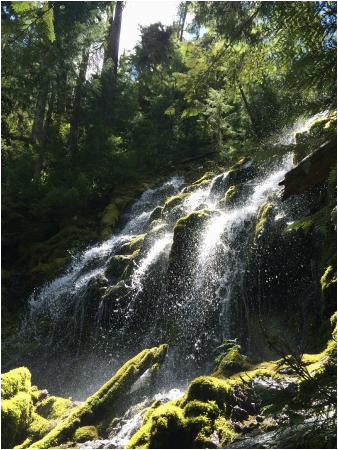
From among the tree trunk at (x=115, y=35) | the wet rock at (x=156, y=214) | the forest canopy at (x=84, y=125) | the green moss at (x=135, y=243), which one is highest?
the tree trunk at (x=115, y=35)

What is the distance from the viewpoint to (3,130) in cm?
1919

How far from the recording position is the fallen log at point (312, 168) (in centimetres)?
290

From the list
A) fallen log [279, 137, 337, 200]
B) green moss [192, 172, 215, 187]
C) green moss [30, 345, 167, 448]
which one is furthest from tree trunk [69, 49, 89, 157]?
fallen log [279, 137, 337, 200]

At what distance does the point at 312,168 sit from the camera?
315 centimetres

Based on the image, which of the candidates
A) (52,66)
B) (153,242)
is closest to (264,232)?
(153,242)

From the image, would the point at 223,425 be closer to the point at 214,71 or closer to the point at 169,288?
the point at 214,71

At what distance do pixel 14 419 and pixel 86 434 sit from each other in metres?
1.42

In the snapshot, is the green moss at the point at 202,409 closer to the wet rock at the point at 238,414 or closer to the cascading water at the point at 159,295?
the wet rock at the point at 238,414

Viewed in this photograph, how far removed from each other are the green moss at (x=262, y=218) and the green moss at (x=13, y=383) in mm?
5595

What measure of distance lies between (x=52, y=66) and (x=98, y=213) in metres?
6.37

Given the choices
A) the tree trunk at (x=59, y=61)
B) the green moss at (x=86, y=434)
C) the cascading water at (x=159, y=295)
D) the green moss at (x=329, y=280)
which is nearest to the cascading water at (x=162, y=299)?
the cascading water at (x=159, y=295)

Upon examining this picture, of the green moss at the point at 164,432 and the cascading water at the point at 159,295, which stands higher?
the cascading water at the point at 159,295

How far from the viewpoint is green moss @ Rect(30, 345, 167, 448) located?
19.8ft

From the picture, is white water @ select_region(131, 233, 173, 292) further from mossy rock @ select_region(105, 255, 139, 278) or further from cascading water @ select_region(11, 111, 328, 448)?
mossy rock @ select_region(105, 255, 139, 278)
